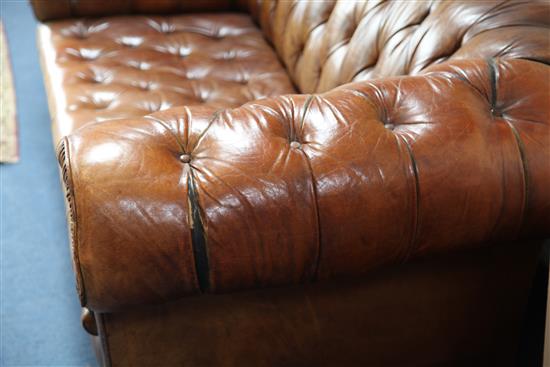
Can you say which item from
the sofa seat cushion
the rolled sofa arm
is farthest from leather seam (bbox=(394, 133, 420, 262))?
the sofa seat cushion

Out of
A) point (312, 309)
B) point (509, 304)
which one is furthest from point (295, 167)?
point (509, 304)

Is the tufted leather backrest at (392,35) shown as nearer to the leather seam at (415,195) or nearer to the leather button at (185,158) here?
the leather seam at (415,195)

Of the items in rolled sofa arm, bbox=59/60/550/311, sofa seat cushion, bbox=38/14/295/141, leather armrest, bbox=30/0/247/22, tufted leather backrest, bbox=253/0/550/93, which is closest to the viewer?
rolled sofa arm, bbox=59/60/550/311

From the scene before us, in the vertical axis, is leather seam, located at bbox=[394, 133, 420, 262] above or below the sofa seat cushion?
above

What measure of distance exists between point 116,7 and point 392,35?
101 cm

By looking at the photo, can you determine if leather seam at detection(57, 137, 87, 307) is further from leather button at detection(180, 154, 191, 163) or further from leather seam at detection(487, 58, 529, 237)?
leather seam at detection(487, 58, 529, 237)

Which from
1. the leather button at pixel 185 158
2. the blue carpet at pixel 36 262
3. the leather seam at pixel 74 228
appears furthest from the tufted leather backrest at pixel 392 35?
the blue carpet at pixel 36 262

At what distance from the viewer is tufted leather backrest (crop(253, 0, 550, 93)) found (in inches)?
41.4

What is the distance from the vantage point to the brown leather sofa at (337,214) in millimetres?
815

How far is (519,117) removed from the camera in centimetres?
93

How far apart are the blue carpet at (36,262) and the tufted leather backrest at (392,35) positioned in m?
0.75

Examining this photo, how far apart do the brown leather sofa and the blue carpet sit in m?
0.48

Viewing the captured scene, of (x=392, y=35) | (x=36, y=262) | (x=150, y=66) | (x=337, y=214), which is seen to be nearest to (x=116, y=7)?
(x=150, y=66)

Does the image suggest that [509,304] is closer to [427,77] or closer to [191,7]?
[427,77]
